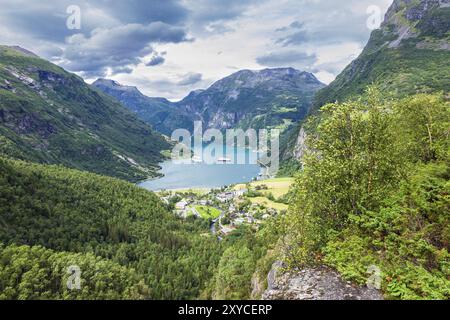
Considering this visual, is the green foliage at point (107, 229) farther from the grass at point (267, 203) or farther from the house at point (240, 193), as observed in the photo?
the house at point (240, 193)

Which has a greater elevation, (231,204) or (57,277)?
(231,204)

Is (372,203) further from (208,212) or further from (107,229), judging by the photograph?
(208,212)

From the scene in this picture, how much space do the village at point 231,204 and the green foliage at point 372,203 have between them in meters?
106

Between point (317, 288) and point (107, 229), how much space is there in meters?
129

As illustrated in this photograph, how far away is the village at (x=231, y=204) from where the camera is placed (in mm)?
135875

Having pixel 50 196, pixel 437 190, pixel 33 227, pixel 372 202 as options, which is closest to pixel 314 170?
pixel 372 202

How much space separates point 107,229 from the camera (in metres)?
128

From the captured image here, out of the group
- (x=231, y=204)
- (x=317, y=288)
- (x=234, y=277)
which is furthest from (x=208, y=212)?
(x=317, y=288)

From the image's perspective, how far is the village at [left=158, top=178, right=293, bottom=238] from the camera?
13588 cm

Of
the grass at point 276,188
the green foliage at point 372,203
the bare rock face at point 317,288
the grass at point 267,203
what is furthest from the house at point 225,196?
the bare rock face at point 317,288

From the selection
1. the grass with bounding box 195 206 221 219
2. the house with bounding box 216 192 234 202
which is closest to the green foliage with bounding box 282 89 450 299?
the grass with bounding box 195 206 221 219

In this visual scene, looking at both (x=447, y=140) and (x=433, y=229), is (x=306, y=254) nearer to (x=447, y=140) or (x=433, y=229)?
(x=433, y=229)

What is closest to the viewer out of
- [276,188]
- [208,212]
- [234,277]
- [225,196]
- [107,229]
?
[234,277]

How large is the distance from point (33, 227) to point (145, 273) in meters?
44.6
